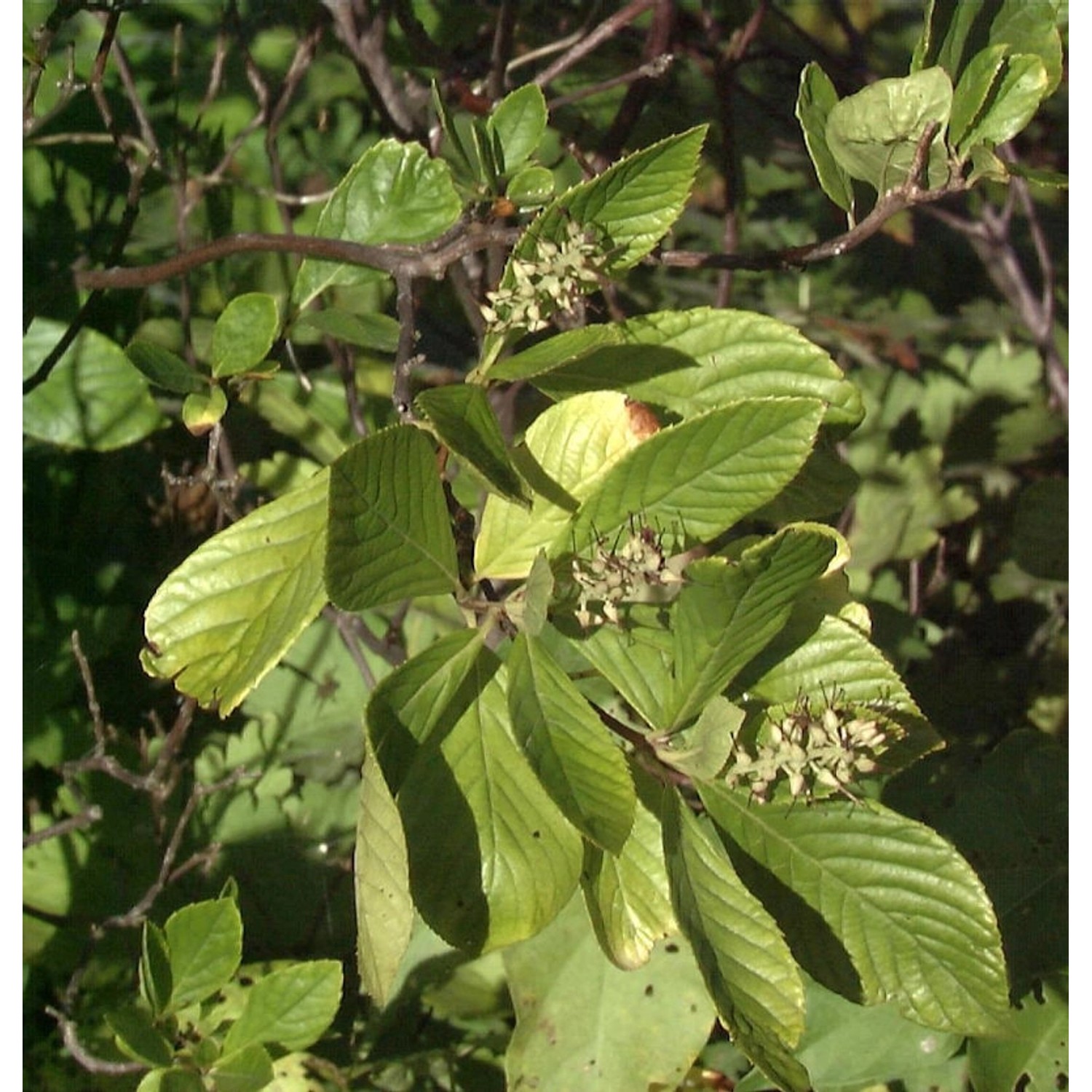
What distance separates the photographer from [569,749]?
80 cm

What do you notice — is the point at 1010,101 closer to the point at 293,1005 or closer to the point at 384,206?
the point at 384,206

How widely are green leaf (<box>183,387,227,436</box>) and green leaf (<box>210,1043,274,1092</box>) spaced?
0.48m

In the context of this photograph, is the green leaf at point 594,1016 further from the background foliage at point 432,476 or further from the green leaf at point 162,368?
the green leaf at point 162,368

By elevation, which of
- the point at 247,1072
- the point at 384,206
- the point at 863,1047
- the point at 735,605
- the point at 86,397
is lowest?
the point at 863,1047

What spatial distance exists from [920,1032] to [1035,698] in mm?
797

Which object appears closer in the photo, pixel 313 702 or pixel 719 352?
pixel 719 352

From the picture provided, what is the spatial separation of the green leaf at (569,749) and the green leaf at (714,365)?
0.23 m

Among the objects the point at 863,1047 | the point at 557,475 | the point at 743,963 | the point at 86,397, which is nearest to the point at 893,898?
the point at 743,963

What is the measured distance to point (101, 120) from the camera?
1716 millimetres

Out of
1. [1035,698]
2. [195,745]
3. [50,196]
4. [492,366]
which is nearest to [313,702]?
[195,745]

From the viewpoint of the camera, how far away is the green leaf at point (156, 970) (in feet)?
3.47

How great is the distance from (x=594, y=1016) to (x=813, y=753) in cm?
51

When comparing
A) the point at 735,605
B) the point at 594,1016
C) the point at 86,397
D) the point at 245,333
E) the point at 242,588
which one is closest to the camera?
the point at 735,605

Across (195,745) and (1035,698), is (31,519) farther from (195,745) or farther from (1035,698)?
(1035,698)
